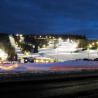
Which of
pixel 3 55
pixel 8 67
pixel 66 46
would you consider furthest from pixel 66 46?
pixel 8 67

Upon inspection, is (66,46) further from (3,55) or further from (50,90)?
Result: (50,90)

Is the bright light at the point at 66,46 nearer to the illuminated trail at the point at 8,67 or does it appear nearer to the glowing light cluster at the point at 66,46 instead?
the glowing light cluster at the point at 66,46

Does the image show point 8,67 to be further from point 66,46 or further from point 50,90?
point 66,46

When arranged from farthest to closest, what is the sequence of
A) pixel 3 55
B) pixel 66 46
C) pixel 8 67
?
pixel 66 46 → pixel 3 55 → pixel 8 67

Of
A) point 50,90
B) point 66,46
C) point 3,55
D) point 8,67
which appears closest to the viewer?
point 50,90

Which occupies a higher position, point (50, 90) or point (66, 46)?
point (66, 46)

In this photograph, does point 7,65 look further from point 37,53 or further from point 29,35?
point 29,35

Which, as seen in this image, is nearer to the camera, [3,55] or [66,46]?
[3,55]

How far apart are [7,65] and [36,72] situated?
4576 millimetres

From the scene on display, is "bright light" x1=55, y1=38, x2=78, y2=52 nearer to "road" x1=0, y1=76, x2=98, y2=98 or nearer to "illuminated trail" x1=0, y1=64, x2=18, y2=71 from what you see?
"illuminated trail" x1=0, y1=64, x2=18, y2=71

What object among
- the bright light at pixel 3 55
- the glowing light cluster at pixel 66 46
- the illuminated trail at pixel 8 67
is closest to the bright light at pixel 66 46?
the glowing light cluster at pixel 66 46

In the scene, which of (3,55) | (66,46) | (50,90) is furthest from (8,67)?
(66,46)

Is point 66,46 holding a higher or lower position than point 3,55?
higher

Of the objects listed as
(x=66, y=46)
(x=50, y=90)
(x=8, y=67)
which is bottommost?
(x=50, y=90)
